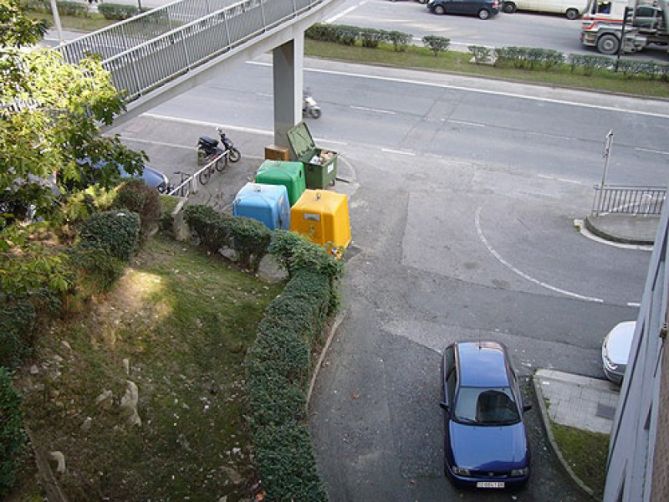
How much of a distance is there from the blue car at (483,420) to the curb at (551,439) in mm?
575

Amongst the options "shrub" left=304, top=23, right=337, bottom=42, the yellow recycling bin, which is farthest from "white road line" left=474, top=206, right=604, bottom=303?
"shrub" left=304, top=23, right=337, bottom=42

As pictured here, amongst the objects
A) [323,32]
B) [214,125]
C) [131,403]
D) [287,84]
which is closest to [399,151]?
[287,84]

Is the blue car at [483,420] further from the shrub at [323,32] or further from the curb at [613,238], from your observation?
the shrub at [323,32]

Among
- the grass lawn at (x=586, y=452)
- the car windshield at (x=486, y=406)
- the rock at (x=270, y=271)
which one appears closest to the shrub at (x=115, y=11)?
the rock at (x=270, y=271)

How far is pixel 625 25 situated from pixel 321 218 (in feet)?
67.7

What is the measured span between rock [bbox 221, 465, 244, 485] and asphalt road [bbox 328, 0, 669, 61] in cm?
2544

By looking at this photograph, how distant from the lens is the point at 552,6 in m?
35.9

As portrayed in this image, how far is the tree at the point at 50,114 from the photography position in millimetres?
7543

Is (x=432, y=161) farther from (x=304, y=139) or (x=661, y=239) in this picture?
(x=661, y=239)

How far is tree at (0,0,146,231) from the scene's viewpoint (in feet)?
24.7

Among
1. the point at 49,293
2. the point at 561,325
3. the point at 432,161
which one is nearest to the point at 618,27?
the point at 432,161

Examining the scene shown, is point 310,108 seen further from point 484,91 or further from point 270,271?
point 270,271

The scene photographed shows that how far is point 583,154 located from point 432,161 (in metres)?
4.76

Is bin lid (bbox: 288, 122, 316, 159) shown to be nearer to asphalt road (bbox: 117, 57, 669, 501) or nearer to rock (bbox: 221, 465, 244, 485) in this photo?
asphalt road (bbox: 117, 57, 669, 501)
